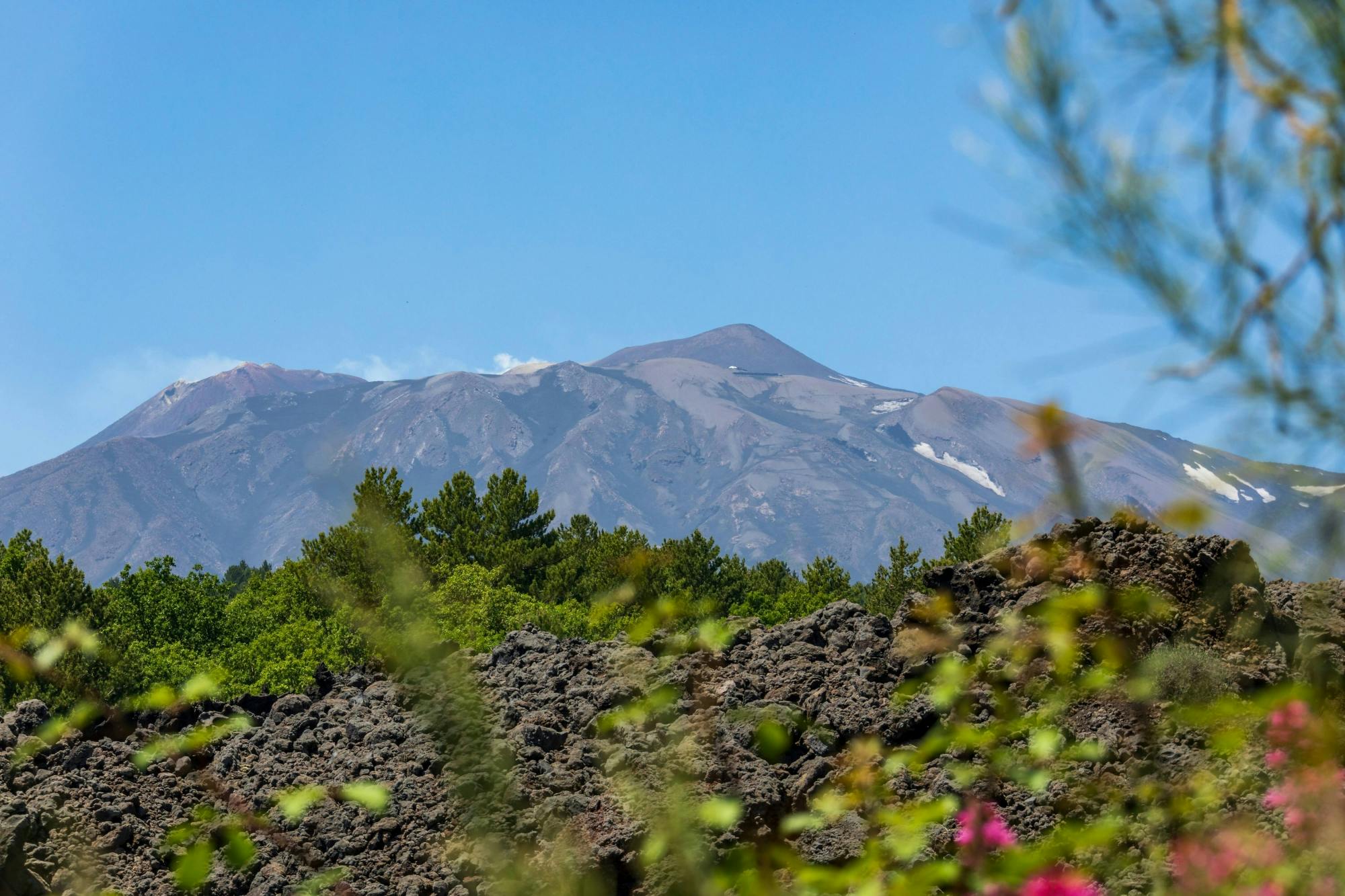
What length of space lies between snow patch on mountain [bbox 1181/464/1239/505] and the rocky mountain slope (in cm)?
421

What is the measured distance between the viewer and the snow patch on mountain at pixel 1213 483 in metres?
2.51

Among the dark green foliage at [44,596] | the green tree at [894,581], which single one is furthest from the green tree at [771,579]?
the dark green foliage at [44,596]

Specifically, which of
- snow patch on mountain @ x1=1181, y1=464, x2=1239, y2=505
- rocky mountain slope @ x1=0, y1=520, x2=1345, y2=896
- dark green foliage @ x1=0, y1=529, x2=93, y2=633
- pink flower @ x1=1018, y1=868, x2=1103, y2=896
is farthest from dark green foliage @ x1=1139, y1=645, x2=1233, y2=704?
dark green foliage @ x1=0, y1=529, x2=93, y2=633

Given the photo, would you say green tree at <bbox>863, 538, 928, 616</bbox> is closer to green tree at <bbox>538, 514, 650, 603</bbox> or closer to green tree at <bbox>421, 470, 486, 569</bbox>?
green tree at <bbox>538, 514, 650, 603</bbox>

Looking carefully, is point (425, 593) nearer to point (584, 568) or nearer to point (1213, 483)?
point (1213, 483)

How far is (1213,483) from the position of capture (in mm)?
2619

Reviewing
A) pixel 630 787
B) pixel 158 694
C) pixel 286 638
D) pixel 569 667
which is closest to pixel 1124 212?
pixel 158 694

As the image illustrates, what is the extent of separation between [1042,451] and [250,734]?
9368 millimetres

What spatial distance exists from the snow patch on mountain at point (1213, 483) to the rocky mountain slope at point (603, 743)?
4213mm

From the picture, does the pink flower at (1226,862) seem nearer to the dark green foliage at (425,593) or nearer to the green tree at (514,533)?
the dark green foliage at (425,593)

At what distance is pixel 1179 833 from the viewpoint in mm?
5637

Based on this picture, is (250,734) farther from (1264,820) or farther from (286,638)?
(286,638)

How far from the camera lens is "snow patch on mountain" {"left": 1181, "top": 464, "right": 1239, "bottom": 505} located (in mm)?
2510

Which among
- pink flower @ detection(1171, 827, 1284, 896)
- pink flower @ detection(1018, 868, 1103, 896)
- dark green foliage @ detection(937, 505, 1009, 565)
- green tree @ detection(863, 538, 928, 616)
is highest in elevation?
pink flower @ detection(1018, 868, 1103, 896)
